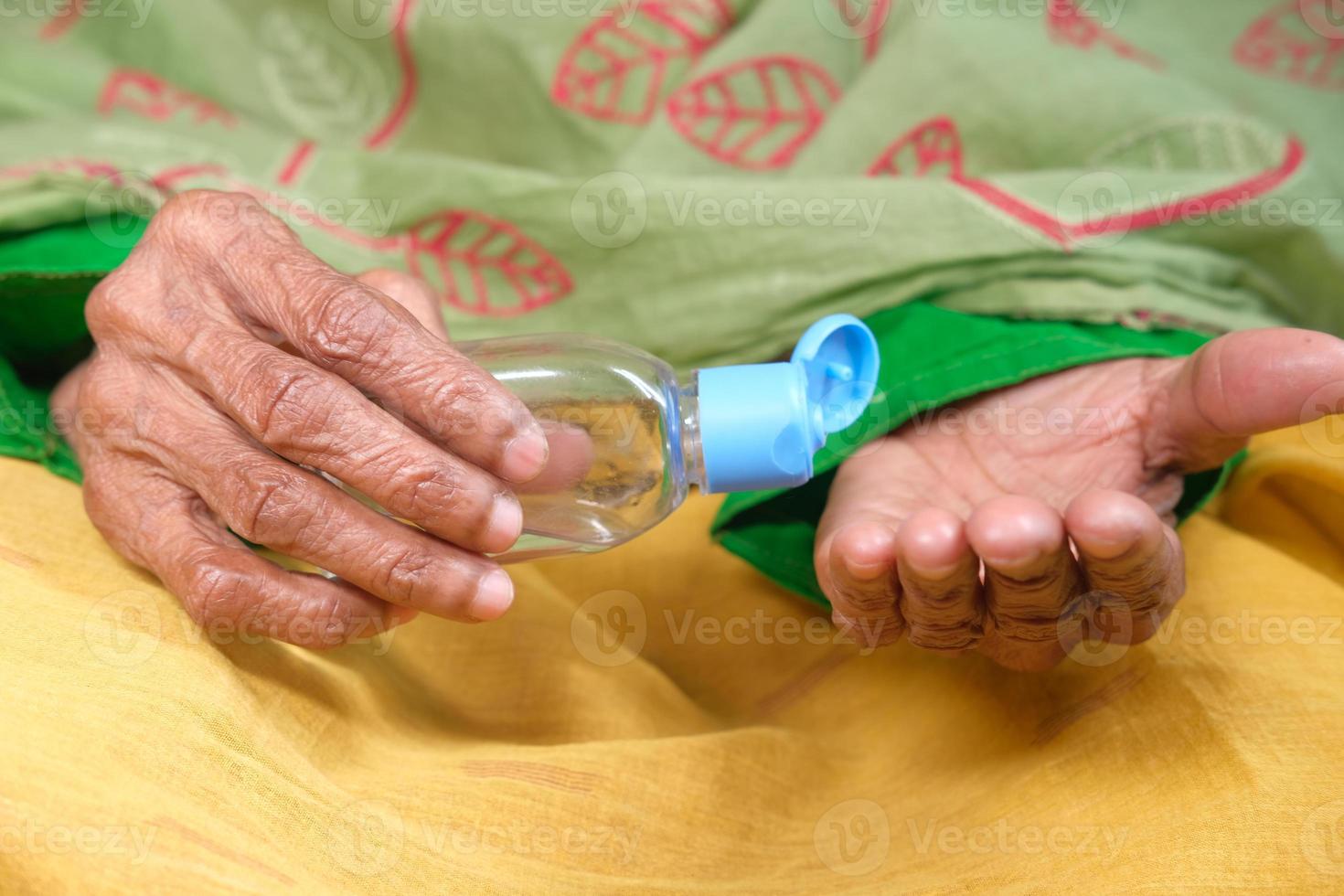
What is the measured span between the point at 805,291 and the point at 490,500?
1.22 feet

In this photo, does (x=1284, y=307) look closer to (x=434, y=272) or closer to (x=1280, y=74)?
(x=1280, y=74)

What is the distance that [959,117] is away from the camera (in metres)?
0.87

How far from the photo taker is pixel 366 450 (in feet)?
1.64

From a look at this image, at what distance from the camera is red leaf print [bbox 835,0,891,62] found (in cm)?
96

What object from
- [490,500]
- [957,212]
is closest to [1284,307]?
[957,212]

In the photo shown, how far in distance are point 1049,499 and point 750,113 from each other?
1.56 ft

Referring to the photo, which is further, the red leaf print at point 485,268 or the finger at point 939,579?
the red leaf print at point 485,268

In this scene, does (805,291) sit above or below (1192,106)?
below

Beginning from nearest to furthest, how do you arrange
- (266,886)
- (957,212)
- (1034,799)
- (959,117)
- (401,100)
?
(266,886)
(1034,799)
(957,212)
(959,117)
(401,100)

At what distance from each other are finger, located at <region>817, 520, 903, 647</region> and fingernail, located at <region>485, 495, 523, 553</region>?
178mm

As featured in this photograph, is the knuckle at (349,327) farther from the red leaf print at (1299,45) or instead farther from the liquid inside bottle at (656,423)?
the red leaf print at (1299,45)

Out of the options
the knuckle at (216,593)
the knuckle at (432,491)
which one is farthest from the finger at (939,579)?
the knuckle at (216,593)

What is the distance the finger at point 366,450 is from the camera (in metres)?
0.50

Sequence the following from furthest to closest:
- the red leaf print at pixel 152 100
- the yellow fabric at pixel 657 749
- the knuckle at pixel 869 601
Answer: the red leaf print at pixel 152 100 → the knuckle at pixel 869 601 → the yellow fabric at pixel 657 749
